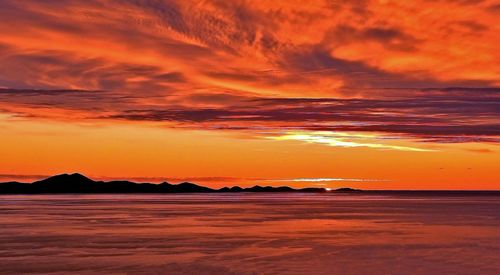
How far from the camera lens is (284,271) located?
28.2 meters

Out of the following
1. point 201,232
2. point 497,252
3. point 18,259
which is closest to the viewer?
point 18,259

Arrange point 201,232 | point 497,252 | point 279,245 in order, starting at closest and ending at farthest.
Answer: point 497,252 → point 279,245 → point 201,232

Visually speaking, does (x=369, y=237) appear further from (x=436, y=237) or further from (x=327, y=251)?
(x=327, y=251)

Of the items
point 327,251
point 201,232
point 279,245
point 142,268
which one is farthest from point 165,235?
point 142,268

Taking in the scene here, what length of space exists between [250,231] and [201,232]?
395 cm

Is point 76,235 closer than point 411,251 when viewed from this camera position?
No

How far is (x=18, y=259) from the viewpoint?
32094mm

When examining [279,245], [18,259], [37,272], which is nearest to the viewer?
[37,272]

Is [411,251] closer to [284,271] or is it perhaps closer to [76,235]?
[284,271]

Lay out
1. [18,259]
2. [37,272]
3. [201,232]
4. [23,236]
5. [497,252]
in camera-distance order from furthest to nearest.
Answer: [201,232]
[23,236]
[497,252]
[18,259]
[37,272]

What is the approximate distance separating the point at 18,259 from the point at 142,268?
738 centimetres

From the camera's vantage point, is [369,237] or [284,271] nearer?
[284,271]

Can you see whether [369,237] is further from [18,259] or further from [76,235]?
[18,259]

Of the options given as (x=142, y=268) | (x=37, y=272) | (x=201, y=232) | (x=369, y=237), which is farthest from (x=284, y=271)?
(x=201, y=232)
